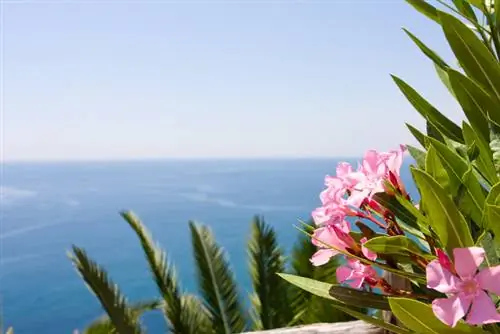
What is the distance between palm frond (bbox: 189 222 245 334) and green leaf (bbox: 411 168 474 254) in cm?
348

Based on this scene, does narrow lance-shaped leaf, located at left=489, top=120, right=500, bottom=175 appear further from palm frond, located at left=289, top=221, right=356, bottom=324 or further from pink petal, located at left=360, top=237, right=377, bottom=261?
palm frond, located at left=289, top=221, right=356, bottom=324

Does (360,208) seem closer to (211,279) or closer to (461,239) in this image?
(461,239)

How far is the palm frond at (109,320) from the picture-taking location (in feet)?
10.9

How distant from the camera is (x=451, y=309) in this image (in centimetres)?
55

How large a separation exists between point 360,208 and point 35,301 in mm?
33197

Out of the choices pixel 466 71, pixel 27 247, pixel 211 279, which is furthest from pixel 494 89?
pixel 27 247

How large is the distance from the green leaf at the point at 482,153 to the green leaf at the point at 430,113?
11 centimetres

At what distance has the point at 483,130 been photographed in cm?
77

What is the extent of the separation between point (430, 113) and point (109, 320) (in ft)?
10.2

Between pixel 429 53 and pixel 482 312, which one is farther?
pixel 429 53

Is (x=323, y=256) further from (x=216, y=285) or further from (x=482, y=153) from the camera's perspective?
(x=216, y=285)

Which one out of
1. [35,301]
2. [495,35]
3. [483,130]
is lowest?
[35,301]

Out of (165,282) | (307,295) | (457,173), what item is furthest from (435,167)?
(307,295)

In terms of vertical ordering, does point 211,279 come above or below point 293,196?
above
